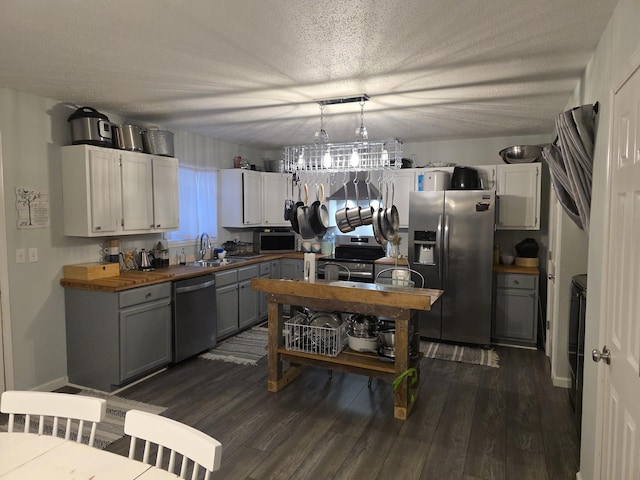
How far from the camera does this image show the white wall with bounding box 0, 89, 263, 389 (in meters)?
3.29

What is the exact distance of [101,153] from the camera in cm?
364

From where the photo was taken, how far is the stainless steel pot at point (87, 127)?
356 cm

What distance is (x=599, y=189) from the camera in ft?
6.87

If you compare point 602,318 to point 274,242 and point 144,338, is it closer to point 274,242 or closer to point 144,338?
point 144,338

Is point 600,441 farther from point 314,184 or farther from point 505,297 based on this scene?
point 314,184

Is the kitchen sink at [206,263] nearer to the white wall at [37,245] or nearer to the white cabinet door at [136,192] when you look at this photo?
the white cabinet door at [136,192]

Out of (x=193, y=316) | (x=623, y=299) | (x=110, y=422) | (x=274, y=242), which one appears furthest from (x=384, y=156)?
(x=274, y=242)

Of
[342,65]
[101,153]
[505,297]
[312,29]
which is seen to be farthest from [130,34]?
[505,297]

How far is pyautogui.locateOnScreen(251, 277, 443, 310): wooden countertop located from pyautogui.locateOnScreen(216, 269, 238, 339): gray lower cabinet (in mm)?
1334

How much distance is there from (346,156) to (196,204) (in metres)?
2.55

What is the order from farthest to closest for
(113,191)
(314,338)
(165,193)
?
(165,193)
(113,191)
(314,338)

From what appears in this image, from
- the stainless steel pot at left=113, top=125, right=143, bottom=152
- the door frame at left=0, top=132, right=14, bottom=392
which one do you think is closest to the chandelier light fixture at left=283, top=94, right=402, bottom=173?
the stainless steel pot at left=113, top=125, right=143, bottom=152

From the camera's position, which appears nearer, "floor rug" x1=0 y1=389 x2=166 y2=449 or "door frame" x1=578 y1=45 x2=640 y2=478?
"door frame" x1=578 y1=45 x2=640 y2=478

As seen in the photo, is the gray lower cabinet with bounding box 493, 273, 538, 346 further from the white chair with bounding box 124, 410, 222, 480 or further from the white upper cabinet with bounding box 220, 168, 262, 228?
the white chair with bounding box 124, 410, 222, 480
